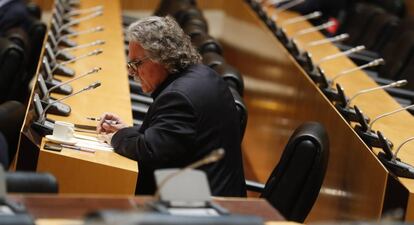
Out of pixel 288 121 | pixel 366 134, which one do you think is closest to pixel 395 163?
pixel 366 134

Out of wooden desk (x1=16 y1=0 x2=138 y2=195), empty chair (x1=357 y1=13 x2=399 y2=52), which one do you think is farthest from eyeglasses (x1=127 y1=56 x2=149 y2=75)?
empty chair (x1=357 y1=13 x2=399 y2=52)

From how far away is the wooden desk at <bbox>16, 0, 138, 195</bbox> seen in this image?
342 centimetres

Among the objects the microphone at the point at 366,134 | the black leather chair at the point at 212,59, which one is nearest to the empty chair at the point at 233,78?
the black leather chair at the point at 212,59

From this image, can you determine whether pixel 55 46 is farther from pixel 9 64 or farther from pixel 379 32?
pixel 379 32

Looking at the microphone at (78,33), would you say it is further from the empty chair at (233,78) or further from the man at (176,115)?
the man at (176,115)

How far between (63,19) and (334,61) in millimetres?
1935

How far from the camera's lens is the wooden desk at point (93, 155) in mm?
3422

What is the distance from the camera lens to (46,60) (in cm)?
482

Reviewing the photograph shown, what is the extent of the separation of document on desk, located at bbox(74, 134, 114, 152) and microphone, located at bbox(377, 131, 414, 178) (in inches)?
41.9

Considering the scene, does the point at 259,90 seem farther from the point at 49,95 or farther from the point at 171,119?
the point at 171,119

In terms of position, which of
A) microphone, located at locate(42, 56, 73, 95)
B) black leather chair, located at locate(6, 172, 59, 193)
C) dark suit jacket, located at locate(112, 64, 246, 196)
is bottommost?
microphone, located at locate(42, 56, 73, 95)

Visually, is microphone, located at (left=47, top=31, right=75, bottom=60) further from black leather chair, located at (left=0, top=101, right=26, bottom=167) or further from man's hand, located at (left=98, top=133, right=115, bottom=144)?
man's hand, located at (left=98, top=133, right=115, bottom=144)

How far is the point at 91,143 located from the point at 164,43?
473 millimetres

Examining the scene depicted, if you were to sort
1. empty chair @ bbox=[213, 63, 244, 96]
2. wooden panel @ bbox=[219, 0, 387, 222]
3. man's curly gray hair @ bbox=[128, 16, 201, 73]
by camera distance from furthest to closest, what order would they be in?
empty chair @ bbox=[213, 63, 244, 96] < wooden panel @ bbox=[219, 0, 387, 222] < man's curly gray hair @ bbox=[128, 16, 201, 73]
